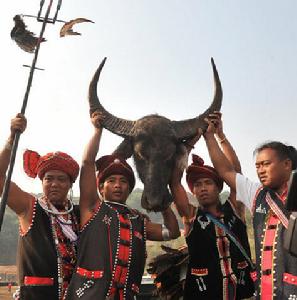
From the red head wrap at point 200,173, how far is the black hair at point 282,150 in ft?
2.15

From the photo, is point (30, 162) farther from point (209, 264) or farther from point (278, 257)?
point (278, 257)

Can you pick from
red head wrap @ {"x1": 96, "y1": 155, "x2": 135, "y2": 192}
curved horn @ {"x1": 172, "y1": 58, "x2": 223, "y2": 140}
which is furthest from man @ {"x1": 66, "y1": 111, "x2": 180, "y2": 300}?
curved horn @ {"x1": 172, "y1": 58, "x2": 223, "y2": 140}

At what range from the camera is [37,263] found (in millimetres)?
3588

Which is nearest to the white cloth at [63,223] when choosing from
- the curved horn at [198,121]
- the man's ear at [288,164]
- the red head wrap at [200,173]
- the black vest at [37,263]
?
the black vest at [37,263]

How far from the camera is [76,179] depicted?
4.17 m

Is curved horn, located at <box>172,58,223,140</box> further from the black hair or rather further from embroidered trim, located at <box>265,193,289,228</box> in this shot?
embroidered trim, located at <box>265,193,289,228</box>

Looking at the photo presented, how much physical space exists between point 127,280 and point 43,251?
2.32 ft

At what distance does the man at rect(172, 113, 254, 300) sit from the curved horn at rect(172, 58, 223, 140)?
33.7 inches

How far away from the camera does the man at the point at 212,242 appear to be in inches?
164

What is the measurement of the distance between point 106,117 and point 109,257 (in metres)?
2.32

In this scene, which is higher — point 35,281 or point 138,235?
point 138,235

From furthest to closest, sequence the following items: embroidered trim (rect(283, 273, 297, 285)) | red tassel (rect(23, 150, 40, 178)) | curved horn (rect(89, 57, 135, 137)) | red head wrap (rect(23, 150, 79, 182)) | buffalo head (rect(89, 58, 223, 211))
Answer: curved horn (rect(89, 57, 135, 137)) → buffalo head (rect(89, 58, 223, 211)) → red tassel (rect(23, 150, 40, 178)) → red head wrap (rect(23, 150, 79, 182)) → embroidered trim (rect(283, 273, 297, 285))

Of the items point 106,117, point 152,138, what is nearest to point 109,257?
point 152,138

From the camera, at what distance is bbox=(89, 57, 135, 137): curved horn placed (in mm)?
5512
